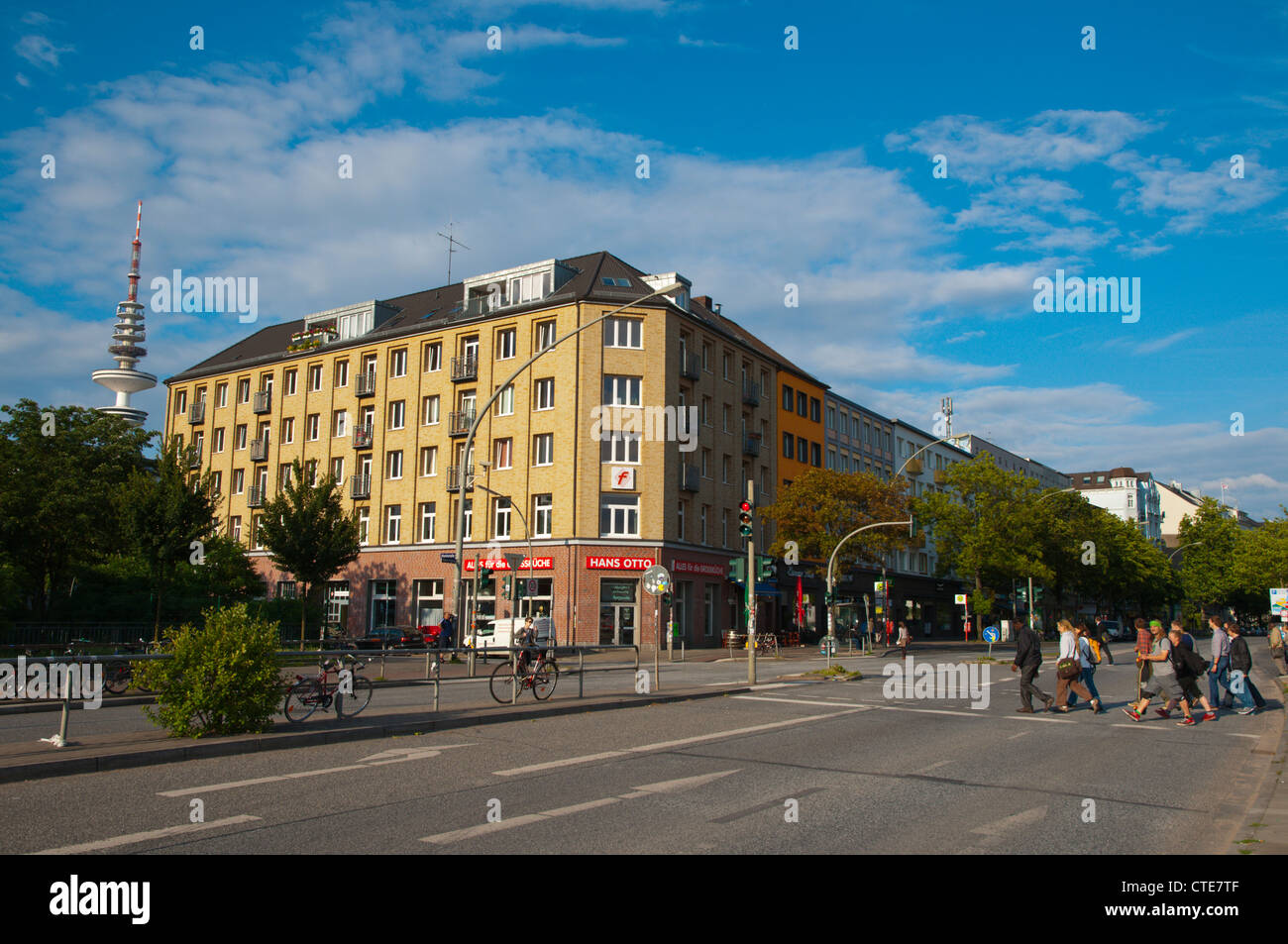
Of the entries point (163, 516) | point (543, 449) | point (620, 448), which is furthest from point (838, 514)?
point (163, 516)

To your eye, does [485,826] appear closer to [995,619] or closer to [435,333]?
[435,333]

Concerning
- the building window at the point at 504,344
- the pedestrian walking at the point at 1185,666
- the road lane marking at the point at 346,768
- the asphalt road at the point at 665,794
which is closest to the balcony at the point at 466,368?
the building window at the point at 504,344

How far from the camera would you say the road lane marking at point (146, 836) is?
20.7 ft

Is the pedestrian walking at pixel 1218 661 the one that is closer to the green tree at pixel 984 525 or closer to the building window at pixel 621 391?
the building window at pixel 621 391

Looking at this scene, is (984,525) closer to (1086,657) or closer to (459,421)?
(459,421)

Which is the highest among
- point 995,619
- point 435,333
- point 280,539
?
point 435,333

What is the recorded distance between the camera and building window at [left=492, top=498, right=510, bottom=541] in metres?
46.5

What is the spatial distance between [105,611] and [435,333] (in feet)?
72.7

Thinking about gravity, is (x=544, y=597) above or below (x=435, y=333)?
below

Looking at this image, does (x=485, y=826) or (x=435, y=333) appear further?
(x=435, y=333)

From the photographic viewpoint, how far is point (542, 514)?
45.5 m

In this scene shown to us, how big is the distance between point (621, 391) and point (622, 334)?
111 inches

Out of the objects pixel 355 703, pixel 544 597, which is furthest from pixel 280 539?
pixel 355 703
